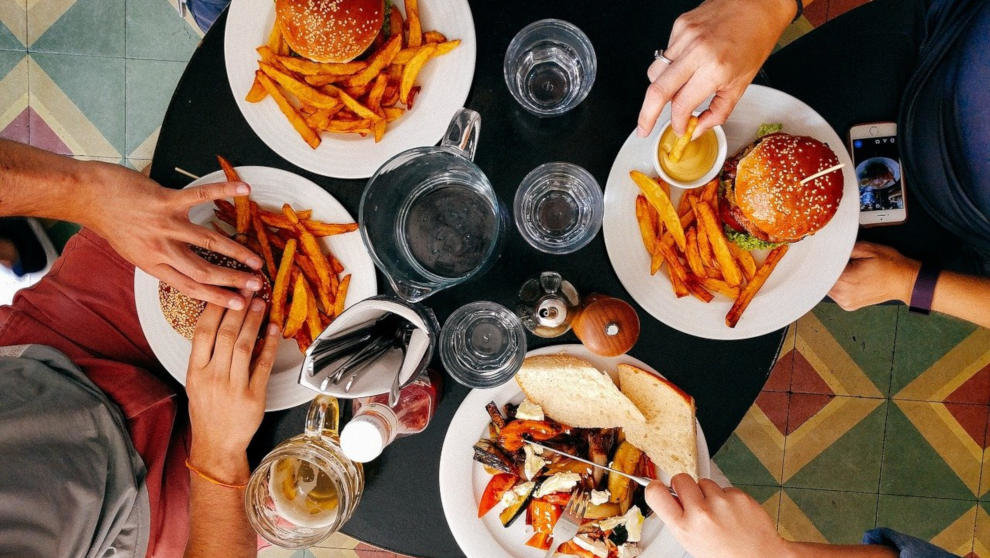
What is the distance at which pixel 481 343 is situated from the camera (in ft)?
5.34

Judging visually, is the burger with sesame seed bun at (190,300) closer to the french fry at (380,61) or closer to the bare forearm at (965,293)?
the french fry at (380,61)

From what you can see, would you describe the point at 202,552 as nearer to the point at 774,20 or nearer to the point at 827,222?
the point at 827,222

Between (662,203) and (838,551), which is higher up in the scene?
(662,203)

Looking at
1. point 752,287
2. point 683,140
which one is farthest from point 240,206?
point 752,287

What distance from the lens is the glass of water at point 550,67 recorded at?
1.61m

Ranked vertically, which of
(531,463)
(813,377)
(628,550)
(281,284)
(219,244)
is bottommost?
(813,377)

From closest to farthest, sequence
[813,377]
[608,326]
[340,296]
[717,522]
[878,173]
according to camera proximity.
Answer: [717,522] < [608,326] < [340,296] < [878,173] < [813,377]

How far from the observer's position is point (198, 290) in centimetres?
156

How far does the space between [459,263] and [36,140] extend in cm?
238

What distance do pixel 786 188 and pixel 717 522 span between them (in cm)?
76

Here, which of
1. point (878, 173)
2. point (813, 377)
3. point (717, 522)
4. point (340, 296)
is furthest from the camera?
point (813, 377)

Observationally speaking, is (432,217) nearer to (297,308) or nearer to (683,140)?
(297,308)

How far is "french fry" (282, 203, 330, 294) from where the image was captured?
5.17 ft

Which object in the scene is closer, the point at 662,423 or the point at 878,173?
the point at 662,423
